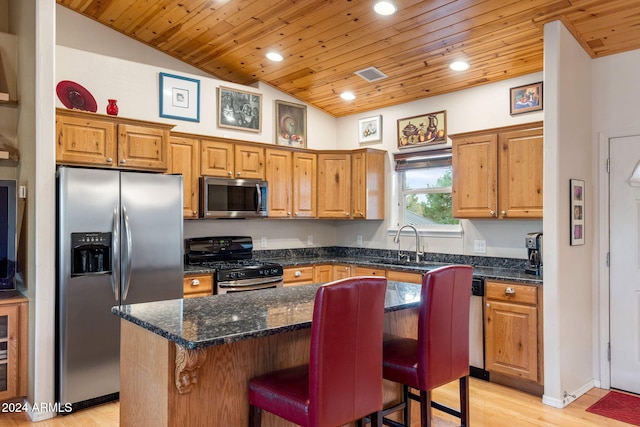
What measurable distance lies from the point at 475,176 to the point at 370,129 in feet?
5.54

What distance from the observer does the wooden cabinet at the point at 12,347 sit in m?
3.14

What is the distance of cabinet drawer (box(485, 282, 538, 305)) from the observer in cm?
346

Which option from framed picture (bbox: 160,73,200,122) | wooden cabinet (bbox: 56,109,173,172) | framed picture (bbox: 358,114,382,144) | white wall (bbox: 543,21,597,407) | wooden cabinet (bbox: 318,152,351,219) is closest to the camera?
white wall (bbox: 543,21,597,407)

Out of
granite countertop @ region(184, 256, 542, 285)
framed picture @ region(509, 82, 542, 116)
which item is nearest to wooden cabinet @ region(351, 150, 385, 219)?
granite countertop @ region(184, 256, 542, 285)

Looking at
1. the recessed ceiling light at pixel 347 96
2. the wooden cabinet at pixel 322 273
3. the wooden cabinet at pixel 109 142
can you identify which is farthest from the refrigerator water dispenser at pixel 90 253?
the recessed ceiling light at pixel 347 96

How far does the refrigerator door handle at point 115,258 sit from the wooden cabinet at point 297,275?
1.75 m

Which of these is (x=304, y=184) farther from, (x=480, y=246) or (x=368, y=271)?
(x=480, y=246)

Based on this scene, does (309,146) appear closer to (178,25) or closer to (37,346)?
(178,25)

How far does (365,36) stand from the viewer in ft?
12.6

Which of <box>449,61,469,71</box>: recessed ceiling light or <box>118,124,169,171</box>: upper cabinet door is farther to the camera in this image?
<box>449,61,469,71</box>: recessed ceiling light

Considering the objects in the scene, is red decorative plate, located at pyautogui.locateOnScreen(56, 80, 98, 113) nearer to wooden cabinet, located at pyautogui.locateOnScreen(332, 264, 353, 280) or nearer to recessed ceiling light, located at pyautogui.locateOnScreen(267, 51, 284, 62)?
recessed ceiling light, located at pyautogui.locateOnScreen(267, 51, 284, 62)

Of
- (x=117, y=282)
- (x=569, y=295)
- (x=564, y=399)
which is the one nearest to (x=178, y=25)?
(x=117, y=282)

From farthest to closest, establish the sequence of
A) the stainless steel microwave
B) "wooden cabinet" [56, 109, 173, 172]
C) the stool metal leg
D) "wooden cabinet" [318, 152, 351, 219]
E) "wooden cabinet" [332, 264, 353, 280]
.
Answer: "wooden cabinet" [318, 152, 351, 219] → "wooden cabinet" [332, 264, 353, 280] → the stainless steel microwave → "wooden cabinet" [56, 109, 173, 172] → the stool metal leg

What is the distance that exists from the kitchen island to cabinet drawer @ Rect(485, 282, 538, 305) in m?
1.54
